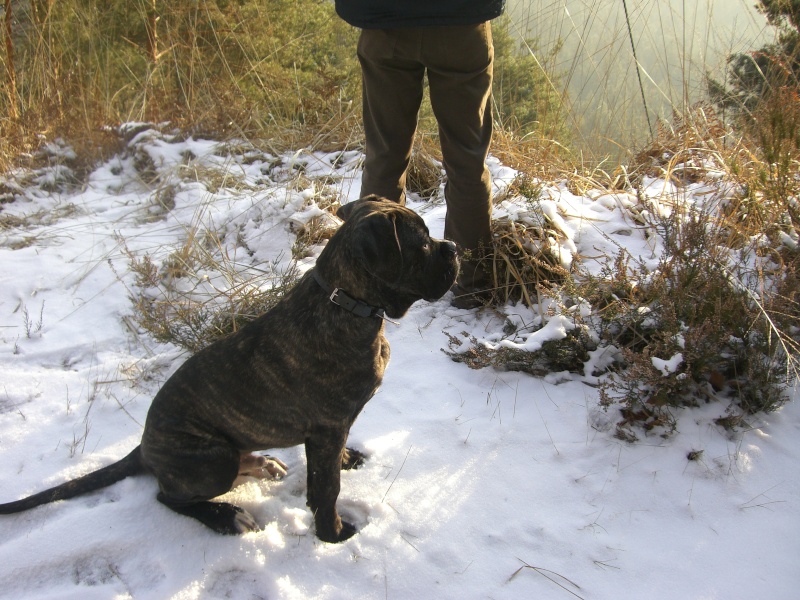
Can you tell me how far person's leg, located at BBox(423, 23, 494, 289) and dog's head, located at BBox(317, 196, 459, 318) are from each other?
123 centimetres

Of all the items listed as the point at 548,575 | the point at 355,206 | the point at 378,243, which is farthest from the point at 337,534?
the point at 355,206

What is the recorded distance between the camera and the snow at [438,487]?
94.8 inches

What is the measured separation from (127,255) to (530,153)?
3705 mm

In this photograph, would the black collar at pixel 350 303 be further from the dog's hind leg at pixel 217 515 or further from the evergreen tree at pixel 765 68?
the evergreen tree at pixel 765 68

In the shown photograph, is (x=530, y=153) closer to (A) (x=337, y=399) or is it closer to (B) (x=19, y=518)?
(A) (x=337, y=399)

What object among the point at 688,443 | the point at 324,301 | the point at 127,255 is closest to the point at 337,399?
the point at 324,301

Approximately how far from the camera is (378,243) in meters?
2.17

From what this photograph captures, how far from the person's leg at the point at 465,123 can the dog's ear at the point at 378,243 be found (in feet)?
5.05

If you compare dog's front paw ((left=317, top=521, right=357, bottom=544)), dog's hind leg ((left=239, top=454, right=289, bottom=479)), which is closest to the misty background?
dog's hind leg ((left=239, top=454, right=289, bottom=479))

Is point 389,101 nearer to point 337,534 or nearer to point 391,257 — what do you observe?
point 391,257

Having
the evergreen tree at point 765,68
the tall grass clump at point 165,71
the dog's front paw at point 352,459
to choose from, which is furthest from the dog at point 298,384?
the tall grass clump at point 165,71

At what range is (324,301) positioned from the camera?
2.44 metres

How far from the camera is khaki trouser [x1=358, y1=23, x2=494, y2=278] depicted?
333cm

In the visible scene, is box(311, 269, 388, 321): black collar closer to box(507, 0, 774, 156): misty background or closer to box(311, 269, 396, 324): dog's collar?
box(311, 269, 396, 324): dog's collar
